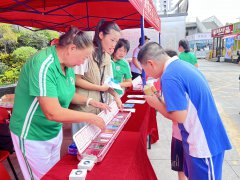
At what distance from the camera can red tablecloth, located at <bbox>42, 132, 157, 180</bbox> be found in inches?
45.3

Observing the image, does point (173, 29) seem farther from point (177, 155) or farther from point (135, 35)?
point (177, 155)

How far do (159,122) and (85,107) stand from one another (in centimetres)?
299

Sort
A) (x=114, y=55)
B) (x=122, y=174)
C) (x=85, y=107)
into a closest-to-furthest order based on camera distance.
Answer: (x=122, y=174), (x=85, y=107), (x=114, y=55)

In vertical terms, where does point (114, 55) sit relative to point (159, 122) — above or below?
above

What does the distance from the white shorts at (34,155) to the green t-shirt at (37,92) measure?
3 centimetres

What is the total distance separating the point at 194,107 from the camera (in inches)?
49.9

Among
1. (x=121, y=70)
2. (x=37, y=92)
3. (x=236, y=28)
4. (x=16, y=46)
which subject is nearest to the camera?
(x=37, y=92)

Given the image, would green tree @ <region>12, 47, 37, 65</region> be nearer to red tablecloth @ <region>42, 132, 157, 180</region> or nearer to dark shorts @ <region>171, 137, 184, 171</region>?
dark shorts @ <region>171, 137, 184, 171</region>

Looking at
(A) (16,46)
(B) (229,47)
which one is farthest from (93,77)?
(B) (229,47)

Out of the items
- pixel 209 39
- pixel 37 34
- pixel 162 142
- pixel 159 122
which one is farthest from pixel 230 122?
pixel 209 39

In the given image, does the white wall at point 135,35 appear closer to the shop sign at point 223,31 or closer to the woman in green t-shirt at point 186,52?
the woman in green t-shirt at point 186,52

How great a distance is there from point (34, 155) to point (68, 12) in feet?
12.0

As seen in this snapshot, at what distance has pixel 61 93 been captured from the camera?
51.8 inches

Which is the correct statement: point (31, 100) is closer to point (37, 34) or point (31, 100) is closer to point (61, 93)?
point (61, 93)
